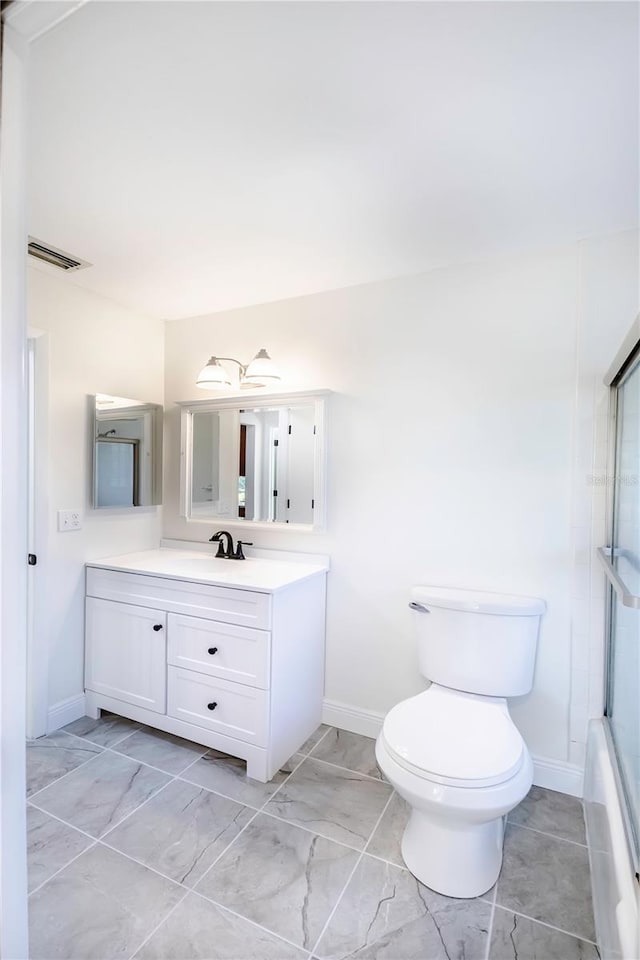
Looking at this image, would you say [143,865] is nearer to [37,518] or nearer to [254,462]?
[37,518]

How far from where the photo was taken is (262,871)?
4.81 feet

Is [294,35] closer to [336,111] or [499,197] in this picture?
[336,111]

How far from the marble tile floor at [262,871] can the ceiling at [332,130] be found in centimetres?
222

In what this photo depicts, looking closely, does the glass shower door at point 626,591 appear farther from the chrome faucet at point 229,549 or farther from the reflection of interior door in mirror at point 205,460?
the reflection of interior door in mirror at point 205,460

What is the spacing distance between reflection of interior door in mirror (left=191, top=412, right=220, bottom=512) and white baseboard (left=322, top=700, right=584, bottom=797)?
4.28 ft

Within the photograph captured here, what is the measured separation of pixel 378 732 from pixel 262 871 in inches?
35.5

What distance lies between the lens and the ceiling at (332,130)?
100 centimetres

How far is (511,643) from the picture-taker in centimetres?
177

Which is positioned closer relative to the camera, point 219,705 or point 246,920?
point 246,920

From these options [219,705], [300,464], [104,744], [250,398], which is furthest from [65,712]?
[250,398]

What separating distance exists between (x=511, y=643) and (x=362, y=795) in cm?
85

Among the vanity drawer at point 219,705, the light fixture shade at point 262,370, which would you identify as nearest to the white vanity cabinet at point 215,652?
the vanity drawer at point 219,705

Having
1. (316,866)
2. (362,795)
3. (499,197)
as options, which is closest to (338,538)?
(362,795)

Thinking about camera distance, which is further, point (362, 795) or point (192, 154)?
point (362, 795)
